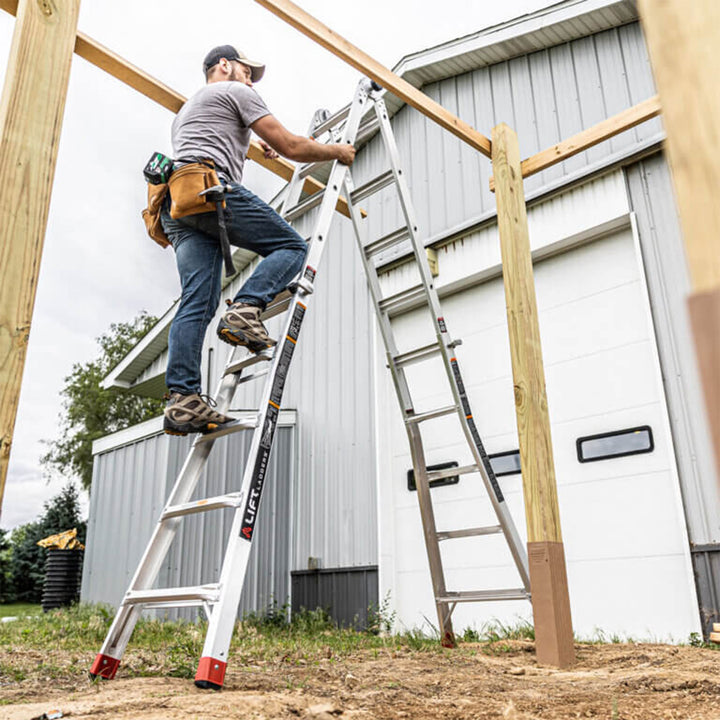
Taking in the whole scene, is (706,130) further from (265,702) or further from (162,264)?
(162,264)

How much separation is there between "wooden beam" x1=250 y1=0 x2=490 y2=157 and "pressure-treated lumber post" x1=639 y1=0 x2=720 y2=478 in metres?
2.64

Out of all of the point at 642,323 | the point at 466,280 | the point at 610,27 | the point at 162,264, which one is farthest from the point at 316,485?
the point at 162,264

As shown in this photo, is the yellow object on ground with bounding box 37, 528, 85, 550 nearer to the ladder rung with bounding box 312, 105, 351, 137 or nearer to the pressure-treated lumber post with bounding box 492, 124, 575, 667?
the ladder rung with bounding box 312, 105, 351, 137

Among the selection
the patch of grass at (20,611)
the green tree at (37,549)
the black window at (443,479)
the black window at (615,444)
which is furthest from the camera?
the green tree at (37,549)

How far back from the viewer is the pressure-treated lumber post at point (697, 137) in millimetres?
608

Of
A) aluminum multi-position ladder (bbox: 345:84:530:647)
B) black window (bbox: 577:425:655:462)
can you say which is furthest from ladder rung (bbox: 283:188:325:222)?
black window (bbox: 577:425:655:462)

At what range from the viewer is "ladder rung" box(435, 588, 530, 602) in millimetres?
3369

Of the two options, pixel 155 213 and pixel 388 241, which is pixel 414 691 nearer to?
pixel 155 213

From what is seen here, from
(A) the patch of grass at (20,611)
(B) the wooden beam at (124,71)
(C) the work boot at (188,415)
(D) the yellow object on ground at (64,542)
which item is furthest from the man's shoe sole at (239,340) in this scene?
(A) the patch of grass at (20,611)

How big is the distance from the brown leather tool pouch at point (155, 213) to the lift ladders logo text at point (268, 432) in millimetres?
781

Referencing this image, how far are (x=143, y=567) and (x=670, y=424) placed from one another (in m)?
3.44

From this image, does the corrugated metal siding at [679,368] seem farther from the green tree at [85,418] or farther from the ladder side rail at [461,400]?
the green tree at [85,418]

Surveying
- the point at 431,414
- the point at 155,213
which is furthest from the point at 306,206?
the point at 431,414

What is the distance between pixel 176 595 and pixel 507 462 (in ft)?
11.5
